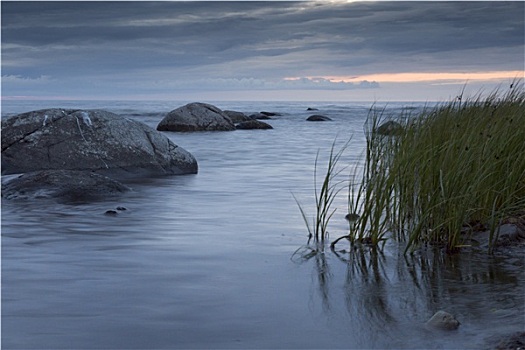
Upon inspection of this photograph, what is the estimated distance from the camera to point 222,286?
5.41 metres

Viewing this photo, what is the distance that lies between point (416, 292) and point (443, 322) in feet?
2.99

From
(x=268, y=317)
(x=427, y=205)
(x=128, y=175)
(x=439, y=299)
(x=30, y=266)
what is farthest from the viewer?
(x=128, y=175)

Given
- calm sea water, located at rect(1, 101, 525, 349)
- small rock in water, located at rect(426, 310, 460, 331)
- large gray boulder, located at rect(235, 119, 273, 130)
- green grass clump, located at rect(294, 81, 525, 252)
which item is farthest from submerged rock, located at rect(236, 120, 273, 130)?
small rock in water, located at rect(426, 310, 460, 331)

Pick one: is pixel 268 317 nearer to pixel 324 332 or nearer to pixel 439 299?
pixel 324 332

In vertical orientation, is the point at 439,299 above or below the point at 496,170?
below

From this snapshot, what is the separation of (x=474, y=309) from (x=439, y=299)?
0.33 meters

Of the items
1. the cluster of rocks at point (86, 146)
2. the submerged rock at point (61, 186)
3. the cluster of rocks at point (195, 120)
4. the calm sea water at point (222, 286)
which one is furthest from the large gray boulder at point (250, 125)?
the calm sea water at point (222, 286)

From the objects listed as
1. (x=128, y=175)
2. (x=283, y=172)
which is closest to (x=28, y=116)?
(x=128, y=175)

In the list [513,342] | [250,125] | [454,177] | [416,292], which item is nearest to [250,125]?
[250,125]

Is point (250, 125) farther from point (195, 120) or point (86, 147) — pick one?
point (86, 147)

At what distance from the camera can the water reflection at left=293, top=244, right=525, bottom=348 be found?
171 inches

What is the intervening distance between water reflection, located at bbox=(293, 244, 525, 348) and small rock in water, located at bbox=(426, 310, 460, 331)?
0.06 metres

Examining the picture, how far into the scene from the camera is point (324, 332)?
14.5 ft

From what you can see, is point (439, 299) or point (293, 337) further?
point (439, 299)
